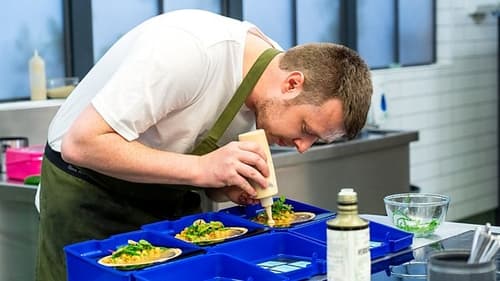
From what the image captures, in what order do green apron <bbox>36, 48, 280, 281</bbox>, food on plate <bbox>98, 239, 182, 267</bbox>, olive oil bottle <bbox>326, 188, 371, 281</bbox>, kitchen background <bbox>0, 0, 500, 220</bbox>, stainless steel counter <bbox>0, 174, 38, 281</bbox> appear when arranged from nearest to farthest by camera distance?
olive oil bottle <bbox>326, 188, 371, 281</bbox>, food on plate <bbox>98, 239, 182, 267</bbox>, green apron <bbox>36, 48, 280, 281</bbox>, stainless steel counter <bbox>0, 174, 38, 281</bbox>, kitchen background <bbox>0, 0, 500, 220</bbox>

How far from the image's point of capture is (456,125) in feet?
19.6

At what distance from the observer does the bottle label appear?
1441mm

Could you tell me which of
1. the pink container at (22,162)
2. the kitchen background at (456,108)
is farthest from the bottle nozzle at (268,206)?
the kitchen background at (456,108)

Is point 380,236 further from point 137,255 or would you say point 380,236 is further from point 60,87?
point 60,87

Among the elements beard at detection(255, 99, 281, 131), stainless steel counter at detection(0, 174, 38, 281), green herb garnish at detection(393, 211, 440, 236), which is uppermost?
beard at detection(255, 99, 281, 131)

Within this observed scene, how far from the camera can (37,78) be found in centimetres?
349

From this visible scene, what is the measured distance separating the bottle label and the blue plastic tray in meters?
0.31

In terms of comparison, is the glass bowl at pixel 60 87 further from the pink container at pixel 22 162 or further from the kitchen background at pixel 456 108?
the kitchen background at pixel 456 108

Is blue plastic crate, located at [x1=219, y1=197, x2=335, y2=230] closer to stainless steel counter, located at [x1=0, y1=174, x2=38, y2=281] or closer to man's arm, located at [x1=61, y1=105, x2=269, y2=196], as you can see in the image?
man's arm, located at [x1=61, y1=105, x2=269, y2=196]

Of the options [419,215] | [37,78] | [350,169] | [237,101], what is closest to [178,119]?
[237,101]

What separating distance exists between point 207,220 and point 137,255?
326 millimetres

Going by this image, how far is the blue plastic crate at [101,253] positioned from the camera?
1.51m

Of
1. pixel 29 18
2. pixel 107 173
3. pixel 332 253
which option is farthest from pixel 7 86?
pixel 332 253

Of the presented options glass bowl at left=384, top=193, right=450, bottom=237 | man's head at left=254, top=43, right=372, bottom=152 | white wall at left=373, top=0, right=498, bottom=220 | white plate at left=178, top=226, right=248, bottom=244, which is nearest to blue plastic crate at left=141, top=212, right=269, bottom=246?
white plate at left=178, top=226, right=248, bottom=244
